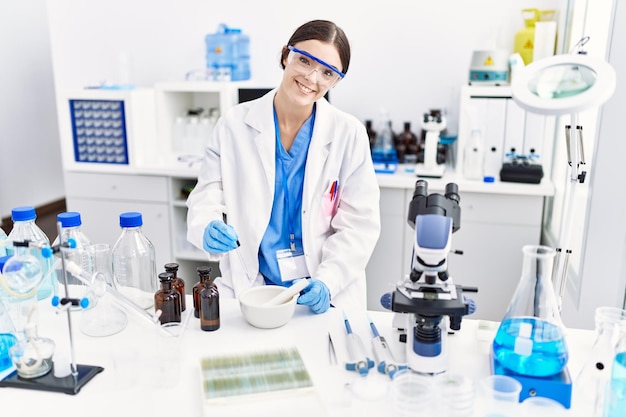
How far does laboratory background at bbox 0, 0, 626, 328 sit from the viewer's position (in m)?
2.09

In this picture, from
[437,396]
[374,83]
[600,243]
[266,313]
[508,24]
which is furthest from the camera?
[374,83]

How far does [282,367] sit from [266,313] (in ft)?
0.60

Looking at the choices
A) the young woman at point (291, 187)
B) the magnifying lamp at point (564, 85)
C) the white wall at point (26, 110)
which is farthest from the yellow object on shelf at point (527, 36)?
the white wall at point (26, 110)

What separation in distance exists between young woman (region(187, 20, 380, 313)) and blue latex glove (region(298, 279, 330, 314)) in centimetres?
34

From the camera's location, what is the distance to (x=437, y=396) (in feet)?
3.14

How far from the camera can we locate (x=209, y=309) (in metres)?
1.28

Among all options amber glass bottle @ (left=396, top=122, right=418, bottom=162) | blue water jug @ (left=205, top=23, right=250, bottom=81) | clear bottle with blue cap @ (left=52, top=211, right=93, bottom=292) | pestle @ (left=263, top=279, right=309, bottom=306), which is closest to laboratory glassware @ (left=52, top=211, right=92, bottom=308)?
clear bottle with blue cap @ (left=52, top=211, right=93, bottom=292)

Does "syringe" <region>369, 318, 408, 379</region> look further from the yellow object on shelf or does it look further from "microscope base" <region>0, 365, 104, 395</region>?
the yellow object on shelf

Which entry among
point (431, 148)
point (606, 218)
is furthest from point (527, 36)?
point (606, 218)

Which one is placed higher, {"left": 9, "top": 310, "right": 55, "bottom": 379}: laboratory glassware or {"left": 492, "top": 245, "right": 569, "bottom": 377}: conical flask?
{"left": 492, "top": 245, "right": 569, "bottom": 377}: conical flask

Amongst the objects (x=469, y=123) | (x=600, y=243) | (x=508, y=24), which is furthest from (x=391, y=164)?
(x=600, y=243)

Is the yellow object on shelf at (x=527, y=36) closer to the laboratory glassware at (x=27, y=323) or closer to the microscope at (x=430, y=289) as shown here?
the microscope at (x=430, y=289)

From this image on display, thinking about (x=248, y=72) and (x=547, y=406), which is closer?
(x=547, y=406)

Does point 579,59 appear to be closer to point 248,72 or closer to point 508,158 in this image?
point 508,158
